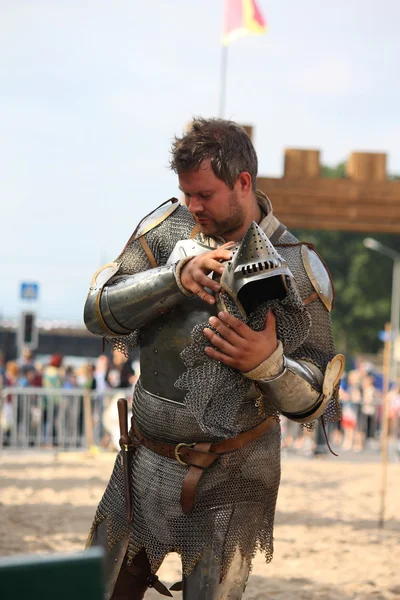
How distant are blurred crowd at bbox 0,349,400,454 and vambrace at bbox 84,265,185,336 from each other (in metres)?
10.6

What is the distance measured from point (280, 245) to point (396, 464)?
1159cm

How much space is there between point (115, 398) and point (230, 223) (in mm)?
10920

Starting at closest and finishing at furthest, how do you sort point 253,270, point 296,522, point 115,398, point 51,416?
point 253,270
point 296,522
point 115,398
point 51,416

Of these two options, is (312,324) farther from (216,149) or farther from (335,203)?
(335,203)

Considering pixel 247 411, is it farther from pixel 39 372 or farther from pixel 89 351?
pixel 89 351

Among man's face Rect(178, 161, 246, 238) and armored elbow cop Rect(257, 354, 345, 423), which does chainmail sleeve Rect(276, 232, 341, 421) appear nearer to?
armored elbow cop Rect(257, 354, 345, 423)

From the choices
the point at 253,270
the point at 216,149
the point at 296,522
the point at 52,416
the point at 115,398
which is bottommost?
the point at 52,416

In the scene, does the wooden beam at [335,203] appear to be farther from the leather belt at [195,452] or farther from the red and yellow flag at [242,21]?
the leather belt at [195,452]

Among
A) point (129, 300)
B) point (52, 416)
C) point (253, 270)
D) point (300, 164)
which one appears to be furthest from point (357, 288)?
point (253, 270)

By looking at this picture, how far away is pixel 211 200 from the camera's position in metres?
3.00

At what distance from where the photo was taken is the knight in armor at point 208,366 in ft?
9.55

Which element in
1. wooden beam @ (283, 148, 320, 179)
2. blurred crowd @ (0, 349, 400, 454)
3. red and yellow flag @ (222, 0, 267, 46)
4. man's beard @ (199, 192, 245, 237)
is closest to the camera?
man's beard @ (199, 192, 245, 237)

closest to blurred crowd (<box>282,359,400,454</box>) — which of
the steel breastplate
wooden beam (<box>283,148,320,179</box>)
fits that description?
wooden beam (<box>283,148,320,179</box>)

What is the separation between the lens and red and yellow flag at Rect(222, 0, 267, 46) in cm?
1127
